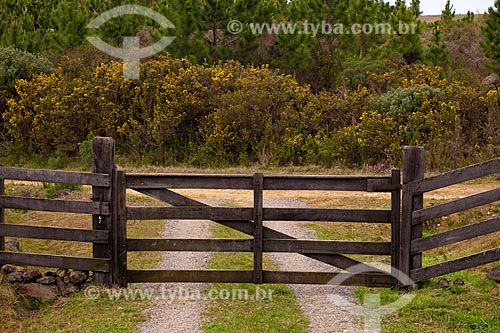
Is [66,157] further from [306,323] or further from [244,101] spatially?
[306,323]

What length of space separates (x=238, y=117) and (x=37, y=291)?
17.2 metres

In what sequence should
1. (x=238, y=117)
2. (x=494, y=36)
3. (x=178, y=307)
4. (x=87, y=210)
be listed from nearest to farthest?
(x=178, y=307) < (x=87, y=210) < (x=238, y=117) < (x=494, y=36)

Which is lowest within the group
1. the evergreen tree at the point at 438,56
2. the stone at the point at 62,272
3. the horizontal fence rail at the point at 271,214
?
the stone at the point at 62,272

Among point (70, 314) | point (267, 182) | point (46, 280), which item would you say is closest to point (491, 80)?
point (267, 182)

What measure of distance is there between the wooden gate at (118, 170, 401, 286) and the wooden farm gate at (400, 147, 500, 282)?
139 millimetres

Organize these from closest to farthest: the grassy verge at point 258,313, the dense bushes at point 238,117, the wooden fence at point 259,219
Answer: the grassy verge at point 258,313 < the wooden fence at point 259,219 < the dense bushes at point 238,117

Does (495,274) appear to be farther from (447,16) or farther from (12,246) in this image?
(447,16)

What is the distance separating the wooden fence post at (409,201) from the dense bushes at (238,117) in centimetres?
1484

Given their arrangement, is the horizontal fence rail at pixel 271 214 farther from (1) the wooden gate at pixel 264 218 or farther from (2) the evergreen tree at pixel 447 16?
(2) the evergreen tree at pixel 447 16

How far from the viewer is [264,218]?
870cm

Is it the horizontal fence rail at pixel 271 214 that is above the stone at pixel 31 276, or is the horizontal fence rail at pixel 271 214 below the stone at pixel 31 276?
above

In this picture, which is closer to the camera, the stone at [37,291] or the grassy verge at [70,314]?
the grassy verge at [70,314]

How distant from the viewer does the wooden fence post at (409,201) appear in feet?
28.1

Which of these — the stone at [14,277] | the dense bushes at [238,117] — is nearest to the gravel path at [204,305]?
the stone at [14,277]
